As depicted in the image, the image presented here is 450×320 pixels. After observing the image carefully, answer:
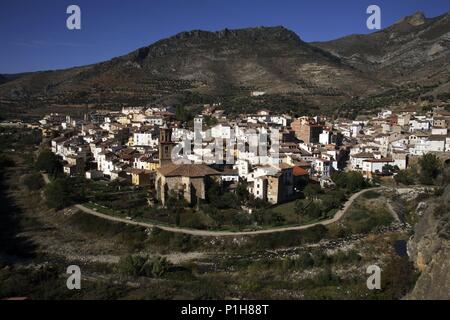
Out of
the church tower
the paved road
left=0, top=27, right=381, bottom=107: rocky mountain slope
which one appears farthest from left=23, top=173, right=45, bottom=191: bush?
left=0, top=27, right=381, bottom=107: rocky mountain slope

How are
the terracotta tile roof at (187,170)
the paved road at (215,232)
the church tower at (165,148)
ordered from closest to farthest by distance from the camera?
the paved road at (215,232) → the terracotta tile roof at (187,170) → the church tower at (165,148)

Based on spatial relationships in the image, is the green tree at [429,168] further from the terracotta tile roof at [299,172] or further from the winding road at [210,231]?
the terracotta tile roof at [299,172]

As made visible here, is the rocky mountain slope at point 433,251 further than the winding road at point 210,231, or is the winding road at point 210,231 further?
the winding road at point 210,231

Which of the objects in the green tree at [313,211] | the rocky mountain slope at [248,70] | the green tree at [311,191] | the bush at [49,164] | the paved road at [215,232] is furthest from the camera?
the rocky mountain slope at [248,70]

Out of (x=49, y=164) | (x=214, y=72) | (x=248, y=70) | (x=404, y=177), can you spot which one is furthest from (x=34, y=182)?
(x=248, y=70)

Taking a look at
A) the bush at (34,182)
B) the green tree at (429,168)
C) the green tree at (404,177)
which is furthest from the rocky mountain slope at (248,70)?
the bush at (34,182)

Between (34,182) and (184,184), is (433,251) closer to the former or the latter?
(184,184)

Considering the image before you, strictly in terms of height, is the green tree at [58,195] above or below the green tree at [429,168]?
below

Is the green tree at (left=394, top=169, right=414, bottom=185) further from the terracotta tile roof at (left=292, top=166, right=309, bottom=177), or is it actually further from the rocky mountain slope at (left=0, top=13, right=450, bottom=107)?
the rocky mountain slope at (left=0, top=13, right=450, bottom=107)

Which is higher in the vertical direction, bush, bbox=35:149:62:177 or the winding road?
bush, bbox=35:149:62:177
